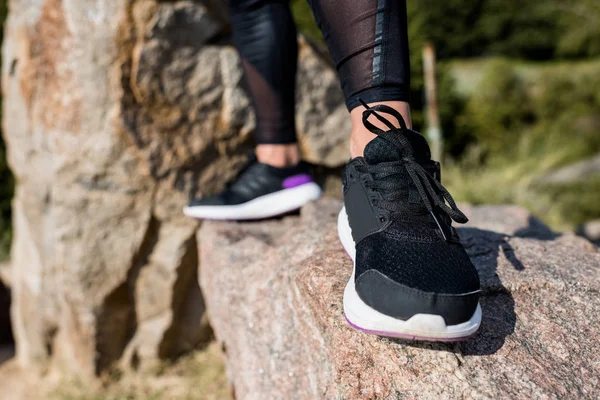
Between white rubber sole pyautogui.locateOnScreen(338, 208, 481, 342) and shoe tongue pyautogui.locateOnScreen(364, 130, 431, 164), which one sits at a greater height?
shoe tongue pyautogui.locateOnScreen(364, 130, 431, 164)

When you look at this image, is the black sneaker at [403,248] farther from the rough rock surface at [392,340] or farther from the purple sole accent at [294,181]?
the purple sole accent at [294,181]

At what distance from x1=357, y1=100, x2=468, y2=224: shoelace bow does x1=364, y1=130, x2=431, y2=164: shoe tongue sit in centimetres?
1

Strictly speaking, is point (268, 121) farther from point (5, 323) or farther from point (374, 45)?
point (5, 323)

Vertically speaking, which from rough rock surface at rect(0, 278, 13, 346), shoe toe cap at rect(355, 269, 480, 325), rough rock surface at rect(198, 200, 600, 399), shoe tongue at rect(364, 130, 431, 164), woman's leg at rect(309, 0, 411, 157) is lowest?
rough rock surface at rect(0, 278, 13, 346)

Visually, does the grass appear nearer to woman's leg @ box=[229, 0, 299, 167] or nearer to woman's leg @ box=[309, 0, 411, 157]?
woman's leg @ box=[229, 0, 299, 167]

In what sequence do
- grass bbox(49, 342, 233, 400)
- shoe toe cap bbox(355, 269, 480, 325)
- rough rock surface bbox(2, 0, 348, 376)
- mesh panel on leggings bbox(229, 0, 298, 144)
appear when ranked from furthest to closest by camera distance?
grass bbox(49, 342, 233, 400), rough rock surface bbox(2, 0, 348, 376), mesh panel on leggings bbox(229, 0, 298, 144), shoe toe cap bbox(355, 269, 480, 325)

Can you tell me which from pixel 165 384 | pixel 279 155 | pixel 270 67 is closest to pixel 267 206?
pixel 279 155

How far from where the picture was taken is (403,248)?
108cm

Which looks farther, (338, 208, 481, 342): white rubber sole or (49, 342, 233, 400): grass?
(49, 342, 233, 400): grass

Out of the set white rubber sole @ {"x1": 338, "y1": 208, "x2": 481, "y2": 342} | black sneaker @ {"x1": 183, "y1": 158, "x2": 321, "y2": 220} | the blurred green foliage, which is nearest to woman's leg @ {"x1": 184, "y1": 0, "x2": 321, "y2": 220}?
black sneaker @ {"x1": 183, "y1": 158, "x2": 321, "y2": 220}

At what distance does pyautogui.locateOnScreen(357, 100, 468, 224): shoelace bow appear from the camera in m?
1.15

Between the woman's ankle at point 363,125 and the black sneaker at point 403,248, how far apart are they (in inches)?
1.2

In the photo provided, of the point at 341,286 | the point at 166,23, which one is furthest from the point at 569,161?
the point at 341,286

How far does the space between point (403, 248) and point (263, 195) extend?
941 mm
